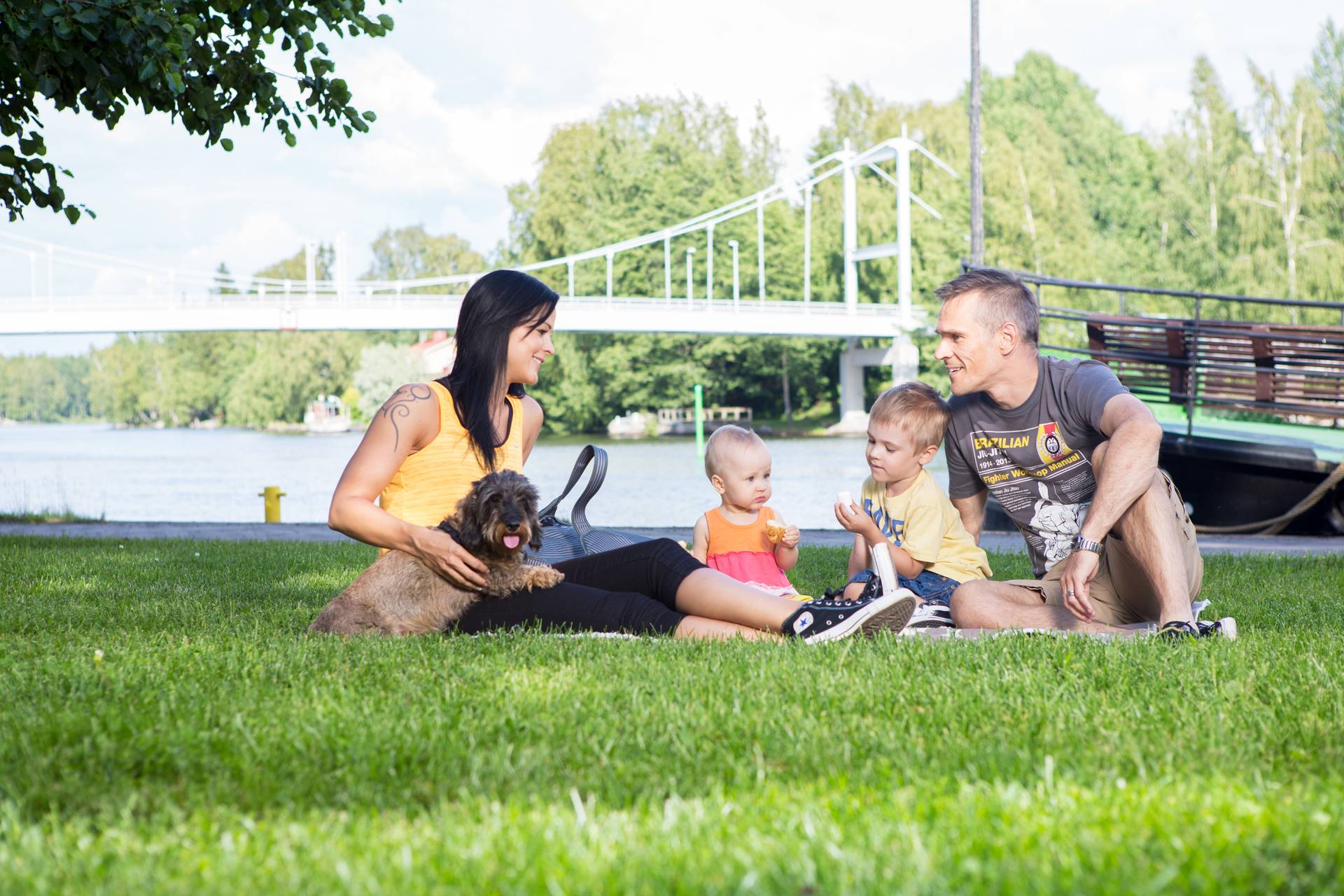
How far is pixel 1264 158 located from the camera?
2891 cm

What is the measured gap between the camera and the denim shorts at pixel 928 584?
3.52 meters

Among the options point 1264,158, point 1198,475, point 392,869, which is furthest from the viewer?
point 1264,158

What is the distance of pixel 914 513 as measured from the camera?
11.8 ft

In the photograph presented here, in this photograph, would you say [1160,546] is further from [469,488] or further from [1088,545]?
[469,488]

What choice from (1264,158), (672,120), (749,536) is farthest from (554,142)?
(749,536)

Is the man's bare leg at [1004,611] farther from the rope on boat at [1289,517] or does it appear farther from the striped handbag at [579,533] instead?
the rope on boat at [1289,517]

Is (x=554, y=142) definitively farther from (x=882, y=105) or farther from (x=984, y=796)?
(x=984, y=796)

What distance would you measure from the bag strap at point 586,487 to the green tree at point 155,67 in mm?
2494

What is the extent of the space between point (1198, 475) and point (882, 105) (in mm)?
41161

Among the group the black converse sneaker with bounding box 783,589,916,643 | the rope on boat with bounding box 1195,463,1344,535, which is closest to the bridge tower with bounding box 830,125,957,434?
the rope on boat with bounding box 1195,463,1344,535

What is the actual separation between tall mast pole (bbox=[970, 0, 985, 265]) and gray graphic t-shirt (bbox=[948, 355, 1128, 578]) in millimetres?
10685

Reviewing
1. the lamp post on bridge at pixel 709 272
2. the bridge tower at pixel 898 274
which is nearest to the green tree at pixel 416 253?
the lamp post on bridge at pixel 709 272

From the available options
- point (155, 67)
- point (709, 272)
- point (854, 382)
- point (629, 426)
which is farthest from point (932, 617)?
point (629, 426)

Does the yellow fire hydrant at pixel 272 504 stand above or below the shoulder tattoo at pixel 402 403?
below
